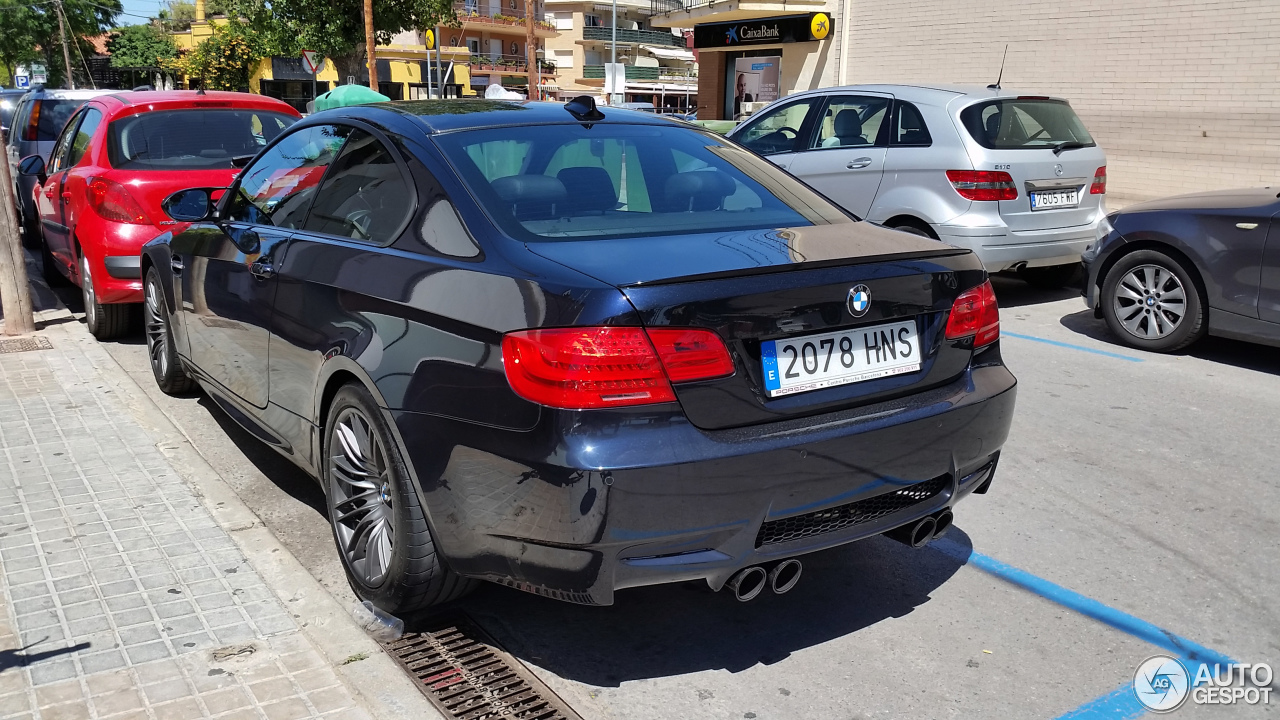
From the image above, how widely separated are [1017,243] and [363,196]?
Result: 602 cm

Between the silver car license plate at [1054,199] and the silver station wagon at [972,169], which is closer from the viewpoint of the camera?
the silver station wagon at [972,169]

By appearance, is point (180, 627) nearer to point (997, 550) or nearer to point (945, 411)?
point (945, 411)

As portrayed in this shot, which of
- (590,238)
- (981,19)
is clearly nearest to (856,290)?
(590,238)

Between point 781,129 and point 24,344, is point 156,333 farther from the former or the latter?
point 781,129

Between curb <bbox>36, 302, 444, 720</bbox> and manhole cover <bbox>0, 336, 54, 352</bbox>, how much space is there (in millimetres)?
2003

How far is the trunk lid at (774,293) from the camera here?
8.82 ft

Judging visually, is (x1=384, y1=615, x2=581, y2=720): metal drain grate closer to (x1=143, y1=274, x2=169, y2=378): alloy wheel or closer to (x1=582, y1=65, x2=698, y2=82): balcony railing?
(x1=143, y1=274, x2=169, y2=378): alloy wheel

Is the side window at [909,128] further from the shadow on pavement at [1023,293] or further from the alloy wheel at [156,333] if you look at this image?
the alloy wheel at [156,333]

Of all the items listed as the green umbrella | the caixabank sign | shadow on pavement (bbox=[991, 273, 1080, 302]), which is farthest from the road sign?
shadow on pavement (bbox=[991, 273, 1080, 302])

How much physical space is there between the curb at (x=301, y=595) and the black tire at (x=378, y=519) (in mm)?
141

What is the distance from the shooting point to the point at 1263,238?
650cm

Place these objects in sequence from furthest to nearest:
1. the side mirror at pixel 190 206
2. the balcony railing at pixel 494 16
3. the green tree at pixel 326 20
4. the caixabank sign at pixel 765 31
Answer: the balcony railing at pixel 494 16 → the green tree at pixel 326 20 → the caixabank sign at pixel 765 31 → the side mirror at pixel 190 206

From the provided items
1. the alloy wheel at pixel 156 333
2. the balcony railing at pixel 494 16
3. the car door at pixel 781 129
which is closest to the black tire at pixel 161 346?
the alloy wheel at pixel 156 333

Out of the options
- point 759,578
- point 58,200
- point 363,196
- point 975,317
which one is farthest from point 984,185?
point 58,200
